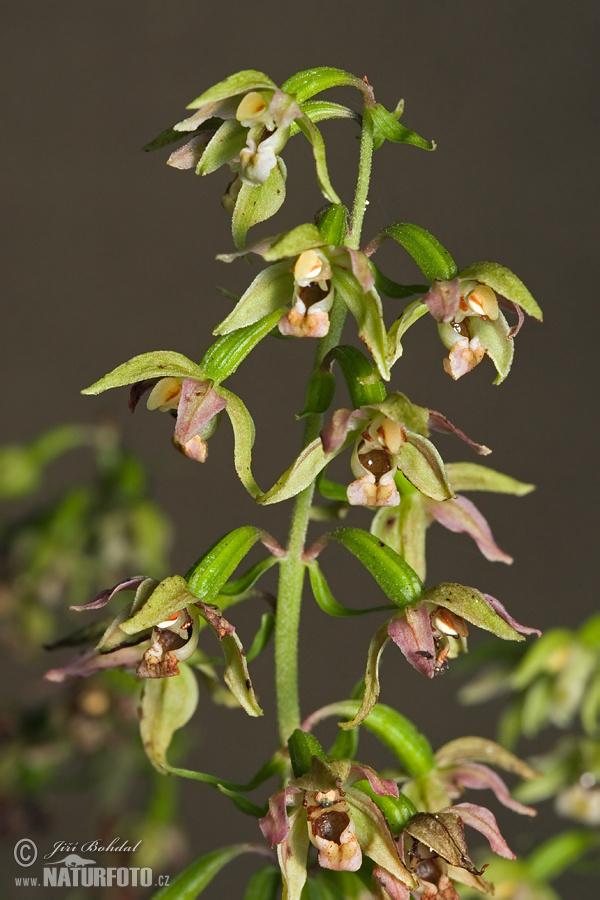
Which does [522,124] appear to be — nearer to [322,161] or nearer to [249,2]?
[249,2]

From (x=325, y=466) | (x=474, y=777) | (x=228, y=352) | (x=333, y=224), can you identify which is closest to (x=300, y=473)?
(x=325, y=466)

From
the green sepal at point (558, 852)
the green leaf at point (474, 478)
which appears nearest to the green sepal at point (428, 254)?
the green leaf at point (474, 478)

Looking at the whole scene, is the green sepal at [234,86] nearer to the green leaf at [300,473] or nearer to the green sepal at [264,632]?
the green leaf at [300,473]

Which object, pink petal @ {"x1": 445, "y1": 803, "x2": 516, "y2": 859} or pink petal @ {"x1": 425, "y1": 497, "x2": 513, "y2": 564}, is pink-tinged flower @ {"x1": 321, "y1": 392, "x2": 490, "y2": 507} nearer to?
pink petal @ {"x1": 425, "y1": 497, "x2": 513, "y2": 564}

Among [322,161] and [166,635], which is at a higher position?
[322,161]

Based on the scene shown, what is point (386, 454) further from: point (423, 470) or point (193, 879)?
point (193, 879)

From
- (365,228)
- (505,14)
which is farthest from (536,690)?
(505,14)

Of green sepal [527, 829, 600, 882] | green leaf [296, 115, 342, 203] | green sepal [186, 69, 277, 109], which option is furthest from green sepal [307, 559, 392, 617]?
green sepal [527, 829, 600, 882]
